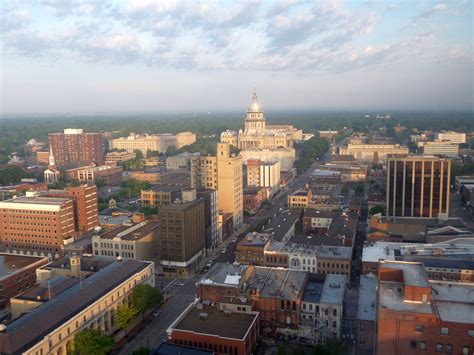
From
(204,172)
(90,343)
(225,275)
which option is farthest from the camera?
(204,172)

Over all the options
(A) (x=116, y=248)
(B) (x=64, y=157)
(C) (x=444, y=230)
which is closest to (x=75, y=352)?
(A) (x=116, y=248)

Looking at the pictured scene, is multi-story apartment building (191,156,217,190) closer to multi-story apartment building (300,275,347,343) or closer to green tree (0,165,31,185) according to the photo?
multi-story apartment building (300,275,347,343)

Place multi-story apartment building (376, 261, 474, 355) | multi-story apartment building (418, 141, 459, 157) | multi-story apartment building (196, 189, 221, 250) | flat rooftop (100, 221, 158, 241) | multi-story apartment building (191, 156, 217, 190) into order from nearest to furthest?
multi-story apartment building (376, 261, 474, 355) → flat rooftop (100, 221, 158, 241) → multi-story apartment building (196, 189, 221, 250) → multi-story apartment building (191, 156, 217, 190) → multi-story apartment building (418, 141, 459, 157)

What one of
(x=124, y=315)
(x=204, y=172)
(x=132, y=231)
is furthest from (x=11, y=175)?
(x=124, y=315)

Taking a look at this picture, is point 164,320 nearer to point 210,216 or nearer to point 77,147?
point 210,216

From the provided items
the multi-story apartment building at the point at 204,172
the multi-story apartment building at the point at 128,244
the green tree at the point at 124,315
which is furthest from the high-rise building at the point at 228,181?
the green tree at the point at 124,315

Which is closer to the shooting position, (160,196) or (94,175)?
(160,196)

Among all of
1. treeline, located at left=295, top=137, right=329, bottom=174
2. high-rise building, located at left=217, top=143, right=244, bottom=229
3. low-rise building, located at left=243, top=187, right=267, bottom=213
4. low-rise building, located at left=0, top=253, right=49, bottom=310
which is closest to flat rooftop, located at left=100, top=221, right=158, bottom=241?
low-rise building, located at left=0, top=253, right=49, bottom=310
